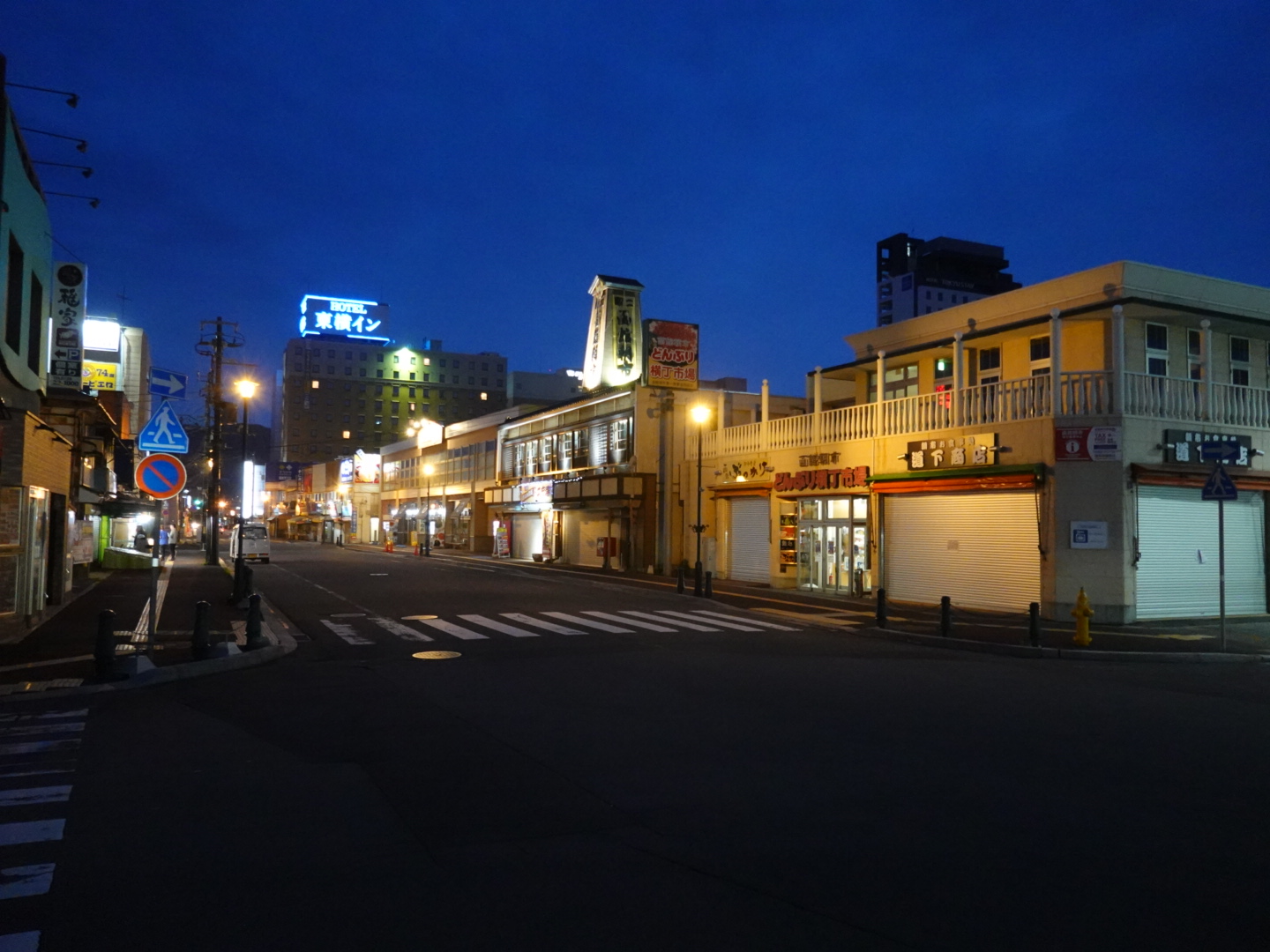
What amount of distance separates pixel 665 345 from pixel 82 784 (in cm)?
3187

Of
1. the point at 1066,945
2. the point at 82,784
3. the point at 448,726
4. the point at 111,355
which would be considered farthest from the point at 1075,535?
the point at 111,355

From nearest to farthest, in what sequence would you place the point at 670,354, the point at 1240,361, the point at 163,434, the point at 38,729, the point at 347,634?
the point at 38,729 → the point at 163,434 → the point at 347,634 → the point at 1240,361 → the point at 670,354

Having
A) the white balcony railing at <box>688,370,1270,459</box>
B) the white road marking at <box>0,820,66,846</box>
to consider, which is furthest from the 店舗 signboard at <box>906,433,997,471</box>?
the white road marking at <box>0,820,66,846</box>

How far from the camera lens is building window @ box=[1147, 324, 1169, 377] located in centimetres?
2294

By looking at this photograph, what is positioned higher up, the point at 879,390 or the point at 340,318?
the point at 340,318

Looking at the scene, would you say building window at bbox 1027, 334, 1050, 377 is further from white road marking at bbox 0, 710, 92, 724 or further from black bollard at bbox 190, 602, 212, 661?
white road marking at bbox 0, 710, 92, 724

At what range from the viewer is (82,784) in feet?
24.2

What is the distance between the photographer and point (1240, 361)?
24.3 m

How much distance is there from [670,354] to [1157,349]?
18755 mm

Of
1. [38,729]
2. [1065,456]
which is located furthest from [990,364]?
[38,729]

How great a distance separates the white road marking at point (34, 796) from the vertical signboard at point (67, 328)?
1595 cm

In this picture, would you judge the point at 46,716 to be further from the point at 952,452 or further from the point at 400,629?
the point at 952,452

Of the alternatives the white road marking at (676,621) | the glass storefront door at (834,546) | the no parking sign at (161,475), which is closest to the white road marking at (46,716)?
the no parking sign at (161,475)

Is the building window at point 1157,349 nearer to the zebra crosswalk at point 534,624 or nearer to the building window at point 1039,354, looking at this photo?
the building window at point 1039,354
